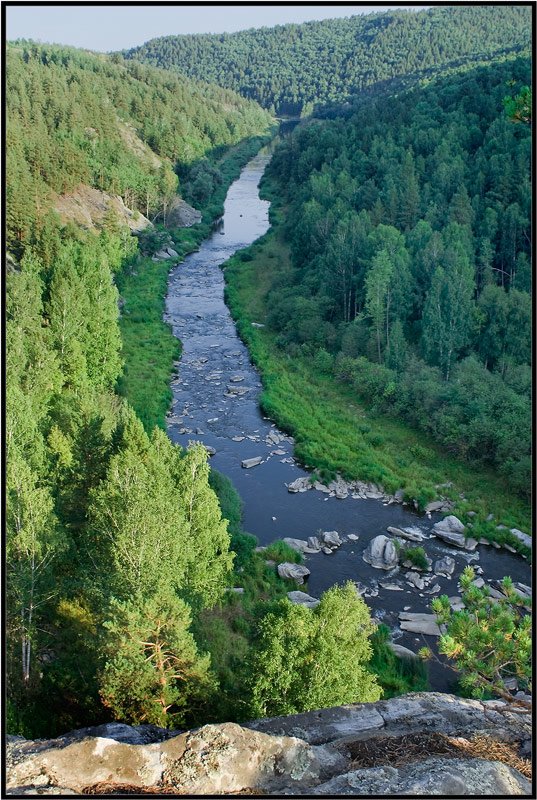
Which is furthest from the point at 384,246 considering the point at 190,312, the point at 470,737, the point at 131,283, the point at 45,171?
the point at 470,737

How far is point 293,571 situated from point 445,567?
23.1 feet

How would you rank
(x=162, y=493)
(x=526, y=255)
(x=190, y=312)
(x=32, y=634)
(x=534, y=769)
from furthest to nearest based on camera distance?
1. (x=190, y=312)
2. (x=526, y=255)
3. (x=162, y=493)
4. (x=32, y=634)
5. (x=534, y=769)

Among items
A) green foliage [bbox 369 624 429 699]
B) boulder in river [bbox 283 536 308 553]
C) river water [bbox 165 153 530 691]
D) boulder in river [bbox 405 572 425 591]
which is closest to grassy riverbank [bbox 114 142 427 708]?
green foliage [bbox 369 624 429 699]

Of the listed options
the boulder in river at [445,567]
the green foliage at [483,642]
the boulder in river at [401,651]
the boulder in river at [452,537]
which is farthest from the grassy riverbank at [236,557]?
the boulder in river at [452,537]

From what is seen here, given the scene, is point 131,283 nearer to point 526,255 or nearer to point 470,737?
point 526,255

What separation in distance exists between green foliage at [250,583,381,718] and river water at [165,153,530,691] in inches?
323

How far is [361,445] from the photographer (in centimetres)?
4119

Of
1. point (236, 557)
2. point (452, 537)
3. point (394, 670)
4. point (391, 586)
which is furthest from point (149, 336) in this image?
Answer: point (394, 670)

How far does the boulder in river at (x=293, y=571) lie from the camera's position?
95.4ft

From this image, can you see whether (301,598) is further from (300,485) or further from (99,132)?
(99,132)

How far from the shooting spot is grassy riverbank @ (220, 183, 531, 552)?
35.8 m

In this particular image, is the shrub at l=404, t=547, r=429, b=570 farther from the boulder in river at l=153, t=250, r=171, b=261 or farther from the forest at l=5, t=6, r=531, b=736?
the boulder in river at l=153, t=250, r=171, b=261

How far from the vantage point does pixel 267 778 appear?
440 inches

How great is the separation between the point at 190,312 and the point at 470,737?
186 feet
